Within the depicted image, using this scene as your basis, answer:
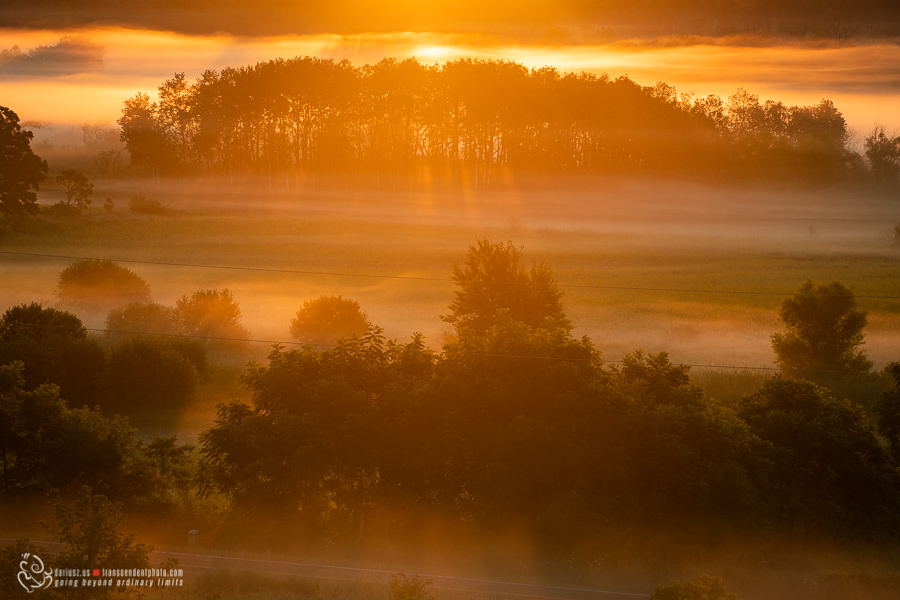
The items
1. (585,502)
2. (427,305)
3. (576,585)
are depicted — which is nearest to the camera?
(576,585)

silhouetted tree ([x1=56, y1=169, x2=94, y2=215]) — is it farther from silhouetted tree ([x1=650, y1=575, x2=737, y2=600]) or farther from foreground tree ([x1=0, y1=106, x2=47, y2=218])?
silhouetted tree ([x1=650, y1=575, x2=737, y2=600])

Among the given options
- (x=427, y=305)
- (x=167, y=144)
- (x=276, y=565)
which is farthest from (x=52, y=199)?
(x=276, y=565)

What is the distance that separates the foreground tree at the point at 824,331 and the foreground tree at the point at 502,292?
38.6ft

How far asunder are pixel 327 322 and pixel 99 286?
16903 mm

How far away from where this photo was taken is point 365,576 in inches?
838

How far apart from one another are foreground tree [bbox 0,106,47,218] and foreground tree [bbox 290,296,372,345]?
4203cm

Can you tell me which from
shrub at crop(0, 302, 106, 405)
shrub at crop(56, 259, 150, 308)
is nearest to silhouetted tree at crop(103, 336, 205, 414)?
shrub at crop(0, 302, 106, 405)

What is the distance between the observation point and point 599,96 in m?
116

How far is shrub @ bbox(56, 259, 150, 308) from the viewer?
5138 centimetres

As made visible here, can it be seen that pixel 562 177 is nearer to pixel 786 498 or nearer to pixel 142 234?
pixel 142 234

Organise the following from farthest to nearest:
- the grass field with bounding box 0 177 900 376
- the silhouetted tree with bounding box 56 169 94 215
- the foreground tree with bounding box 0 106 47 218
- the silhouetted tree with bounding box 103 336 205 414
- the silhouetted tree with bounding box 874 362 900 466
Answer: the silhouetted tree with bounding box 56 169 94 215, the foreground tree with bounding box 0 106 47 218, the grass field with bounding box 0 177 900 376, the silhouetted tree with bounding box 103 336 205 414, the silhouetted tree with bounding box 874 362 900 466

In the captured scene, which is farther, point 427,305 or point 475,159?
point 475,159

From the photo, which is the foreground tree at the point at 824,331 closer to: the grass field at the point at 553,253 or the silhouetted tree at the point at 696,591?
the grass field at the point at 553,253

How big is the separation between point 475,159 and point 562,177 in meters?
13.2
